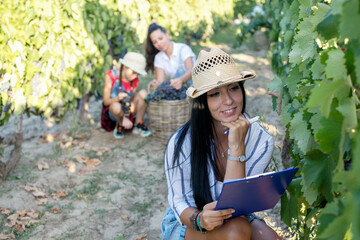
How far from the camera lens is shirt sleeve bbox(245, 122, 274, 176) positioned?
2.29 metres

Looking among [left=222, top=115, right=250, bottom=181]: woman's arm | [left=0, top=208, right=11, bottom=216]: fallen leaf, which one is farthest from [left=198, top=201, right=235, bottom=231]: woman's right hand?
[left=0, top=208, right=11, bottom=216]: fallen leaf

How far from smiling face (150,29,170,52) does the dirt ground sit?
4.19 feet

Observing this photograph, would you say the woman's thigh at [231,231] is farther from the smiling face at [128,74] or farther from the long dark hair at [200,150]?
the smiling face at [128,74]

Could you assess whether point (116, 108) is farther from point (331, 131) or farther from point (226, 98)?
point (331, 131)

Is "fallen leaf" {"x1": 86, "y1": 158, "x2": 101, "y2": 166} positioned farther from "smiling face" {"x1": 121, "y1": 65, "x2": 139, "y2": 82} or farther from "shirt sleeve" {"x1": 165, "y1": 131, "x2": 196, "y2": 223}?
"shirt sleeve" {"x1": 165, "y1": 131, "x2": 196, "y2": 223}

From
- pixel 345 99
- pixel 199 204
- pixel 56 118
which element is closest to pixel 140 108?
pixel 56 118

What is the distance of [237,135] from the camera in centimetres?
207

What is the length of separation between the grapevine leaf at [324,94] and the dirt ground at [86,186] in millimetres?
1453

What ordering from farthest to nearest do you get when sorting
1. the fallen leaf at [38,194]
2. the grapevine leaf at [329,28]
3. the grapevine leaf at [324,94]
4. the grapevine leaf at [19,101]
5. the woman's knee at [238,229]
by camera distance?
1. the grapevine leaf at [19,101]
2. the fallen leaf at [38,194]
3. the woman's knee at [238,229]
4. the grapevine leaf at [329,28]
5. the grapevine leaf at [324,94]

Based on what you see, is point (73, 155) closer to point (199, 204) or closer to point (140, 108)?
point (140, 108)

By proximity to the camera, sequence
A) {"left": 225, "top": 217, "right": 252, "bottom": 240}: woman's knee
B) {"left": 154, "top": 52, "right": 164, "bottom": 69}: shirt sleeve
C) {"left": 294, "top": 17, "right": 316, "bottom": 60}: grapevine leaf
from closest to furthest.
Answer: {"left": 294, "top": 17, "right": 316, "bottom": 60}: grapevine leaf, {"left": 225, "top": 217, "right": 252, "bottom": 240}: woman's knee, {"left": 154, "top": 52, "right": 164, "bottom": 69}: shirt sleeve

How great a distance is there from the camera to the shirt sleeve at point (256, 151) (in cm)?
229

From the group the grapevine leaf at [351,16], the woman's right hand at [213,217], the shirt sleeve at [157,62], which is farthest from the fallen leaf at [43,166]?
the grapevine leaf at [351,16]

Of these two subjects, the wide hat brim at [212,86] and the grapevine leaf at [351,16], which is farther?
the wide hat brim at [212,86]
